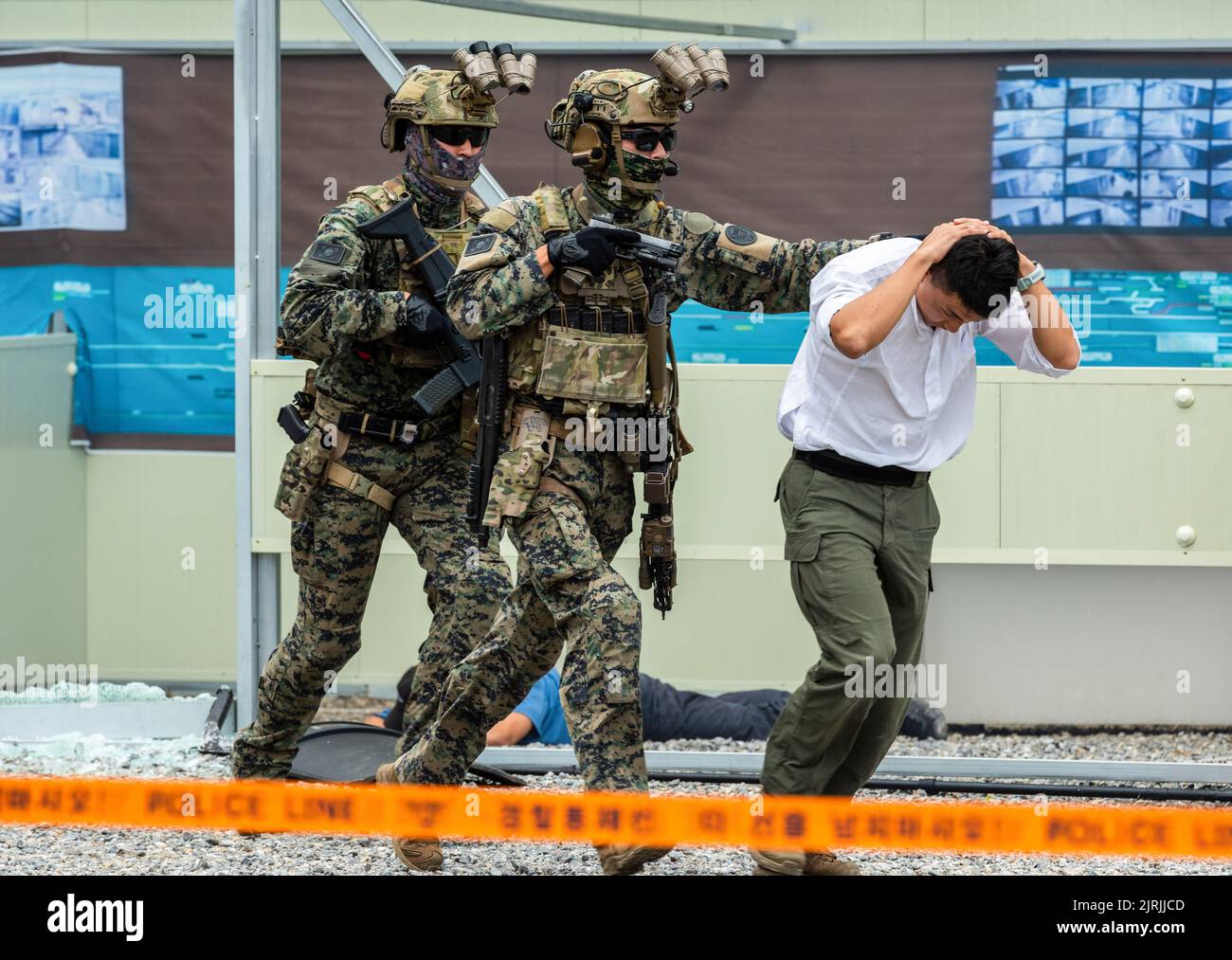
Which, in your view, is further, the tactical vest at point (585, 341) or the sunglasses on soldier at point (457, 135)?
the sunglasses on soldier at point (457, 135)

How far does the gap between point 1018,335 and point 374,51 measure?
2.67 metres

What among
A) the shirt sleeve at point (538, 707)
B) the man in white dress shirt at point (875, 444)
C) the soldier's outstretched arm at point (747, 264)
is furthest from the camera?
the shirt sleeve at point (538, 707)

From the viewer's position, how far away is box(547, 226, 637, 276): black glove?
427 centimetres

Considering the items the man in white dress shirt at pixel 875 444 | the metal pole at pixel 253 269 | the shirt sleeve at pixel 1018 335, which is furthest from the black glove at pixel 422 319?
the shirt sleeve at pixel 1018 335

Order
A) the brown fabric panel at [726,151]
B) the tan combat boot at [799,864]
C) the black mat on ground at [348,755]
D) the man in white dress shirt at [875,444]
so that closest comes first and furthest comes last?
the man in white dress shirt at [875,444]
the tan combat boot at [799,864]
the black mat on ground at [348,755]
the brown fabric panel at [726,151]

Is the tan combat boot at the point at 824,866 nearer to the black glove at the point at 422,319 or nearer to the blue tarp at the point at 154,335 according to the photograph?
the black glove at the point at 422,319

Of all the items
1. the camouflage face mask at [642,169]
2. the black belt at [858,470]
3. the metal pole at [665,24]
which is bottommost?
the black belt at [858,470]

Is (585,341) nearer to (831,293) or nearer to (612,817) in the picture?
(831,293)

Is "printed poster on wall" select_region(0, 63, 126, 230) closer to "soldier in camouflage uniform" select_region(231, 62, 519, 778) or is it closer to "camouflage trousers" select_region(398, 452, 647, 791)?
"soldier in camouflage uniform" select_region(231, 62, 519, 778)

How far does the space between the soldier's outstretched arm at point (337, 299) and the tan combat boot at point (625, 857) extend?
1.61 metres

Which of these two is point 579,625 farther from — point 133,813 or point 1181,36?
point 1181,36

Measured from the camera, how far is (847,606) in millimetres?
4250

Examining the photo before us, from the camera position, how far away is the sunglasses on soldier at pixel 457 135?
5.06m
